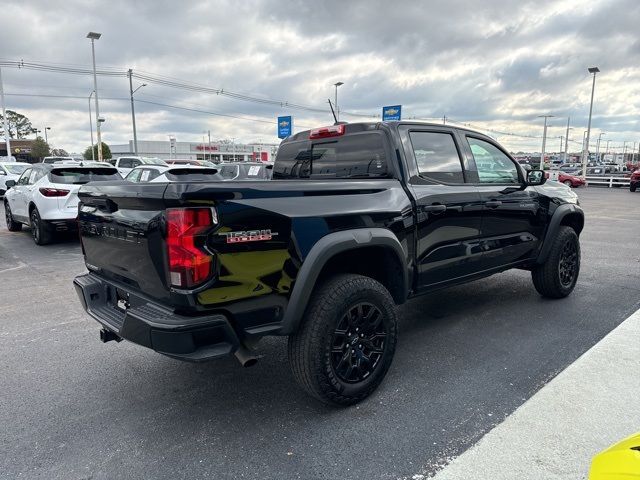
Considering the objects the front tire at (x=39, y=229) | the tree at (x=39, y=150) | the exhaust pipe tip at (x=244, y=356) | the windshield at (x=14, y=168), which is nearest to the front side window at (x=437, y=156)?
the exhaust pipe tip at (x=244, y=356)

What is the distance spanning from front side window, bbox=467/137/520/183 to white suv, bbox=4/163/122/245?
23.7 ft

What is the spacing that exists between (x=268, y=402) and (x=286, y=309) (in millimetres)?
822

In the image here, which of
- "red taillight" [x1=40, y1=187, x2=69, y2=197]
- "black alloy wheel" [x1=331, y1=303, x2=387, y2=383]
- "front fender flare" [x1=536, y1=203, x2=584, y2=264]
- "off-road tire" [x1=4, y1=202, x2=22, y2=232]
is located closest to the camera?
"black alloy wheel" [x1=331, y1=303, x2=387, y2=383]

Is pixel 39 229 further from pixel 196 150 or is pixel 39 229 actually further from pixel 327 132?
pixel 196 150

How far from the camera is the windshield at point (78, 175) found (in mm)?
8672

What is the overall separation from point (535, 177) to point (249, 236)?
346 cm

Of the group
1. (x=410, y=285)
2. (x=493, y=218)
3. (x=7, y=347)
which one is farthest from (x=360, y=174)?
(x=7, y=347)

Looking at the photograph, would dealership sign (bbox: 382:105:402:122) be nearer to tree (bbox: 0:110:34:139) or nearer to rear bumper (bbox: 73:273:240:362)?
rear bumper (bbox: 73:273:240:362)

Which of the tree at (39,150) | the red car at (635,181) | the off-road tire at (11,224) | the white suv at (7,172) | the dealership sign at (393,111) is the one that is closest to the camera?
the off-road tire at (11,224)

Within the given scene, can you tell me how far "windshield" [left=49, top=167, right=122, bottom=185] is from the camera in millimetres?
8672

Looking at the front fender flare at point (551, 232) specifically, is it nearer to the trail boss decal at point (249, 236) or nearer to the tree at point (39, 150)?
the trail boss decal at point (249, 236)

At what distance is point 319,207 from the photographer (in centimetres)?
282

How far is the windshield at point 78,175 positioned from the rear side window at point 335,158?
5522mm

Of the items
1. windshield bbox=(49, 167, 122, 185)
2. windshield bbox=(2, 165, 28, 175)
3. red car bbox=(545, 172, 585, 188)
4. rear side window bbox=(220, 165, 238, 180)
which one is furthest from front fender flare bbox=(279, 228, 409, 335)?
red car bbox=(545, 172, 585, 188)
